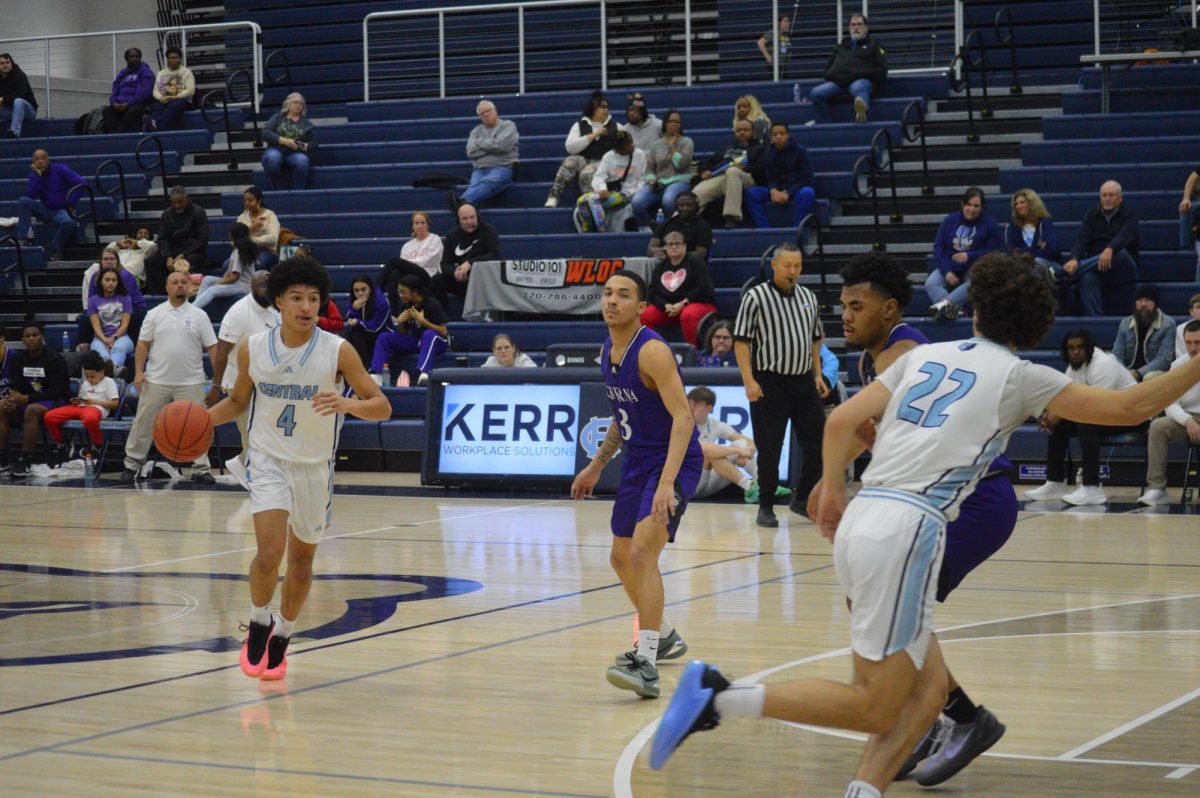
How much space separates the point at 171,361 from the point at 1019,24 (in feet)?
38.0

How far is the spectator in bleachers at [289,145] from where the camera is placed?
1930cm

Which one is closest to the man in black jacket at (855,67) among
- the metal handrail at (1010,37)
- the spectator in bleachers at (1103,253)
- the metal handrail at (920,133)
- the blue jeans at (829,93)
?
the blue jeans at (829,93)

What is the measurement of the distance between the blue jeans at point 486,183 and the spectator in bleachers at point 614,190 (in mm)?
1435

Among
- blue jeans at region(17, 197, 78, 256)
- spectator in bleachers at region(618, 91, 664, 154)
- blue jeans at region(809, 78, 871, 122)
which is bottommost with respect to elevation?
blue jeans at region(17, 197, 78, 256)

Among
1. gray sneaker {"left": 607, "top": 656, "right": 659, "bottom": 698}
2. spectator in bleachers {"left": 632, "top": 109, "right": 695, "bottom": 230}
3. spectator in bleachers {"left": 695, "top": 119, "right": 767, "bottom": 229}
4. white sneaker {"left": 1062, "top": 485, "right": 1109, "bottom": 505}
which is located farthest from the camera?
spectator in bleachers {"left": 632, "top": 109, "right": 695, "bottom": 230}

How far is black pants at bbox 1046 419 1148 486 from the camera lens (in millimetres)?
11925

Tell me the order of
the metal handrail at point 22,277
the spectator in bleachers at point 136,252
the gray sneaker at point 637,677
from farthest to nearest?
the metal handrail at point 22,277 < the spectator in bleachers at point 136,252 < the gray sneaker at point 637,677

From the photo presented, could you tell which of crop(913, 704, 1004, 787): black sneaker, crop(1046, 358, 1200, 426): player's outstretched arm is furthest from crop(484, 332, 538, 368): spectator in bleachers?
crop(1046, 358, 1200, 426): player's outstretched arm

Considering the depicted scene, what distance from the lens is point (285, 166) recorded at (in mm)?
19531

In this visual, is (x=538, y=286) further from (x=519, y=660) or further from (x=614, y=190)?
(x=519, y=660)

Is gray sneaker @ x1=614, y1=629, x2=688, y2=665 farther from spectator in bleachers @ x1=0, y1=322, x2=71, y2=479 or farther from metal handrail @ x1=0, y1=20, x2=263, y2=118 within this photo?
metal handrail @ x1=0, y1=20, x2=263, y2=118

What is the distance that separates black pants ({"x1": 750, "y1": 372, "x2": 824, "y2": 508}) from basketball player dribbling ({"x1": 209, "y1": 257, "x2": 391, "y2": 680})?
16.3 feet

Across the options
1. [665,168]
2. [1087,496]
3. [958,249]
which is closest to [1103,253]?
[958,249]

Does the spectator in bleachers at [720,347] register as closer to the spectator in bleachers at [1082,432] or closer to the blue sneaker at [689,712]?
the spectator in bleachers at [1082,432]
